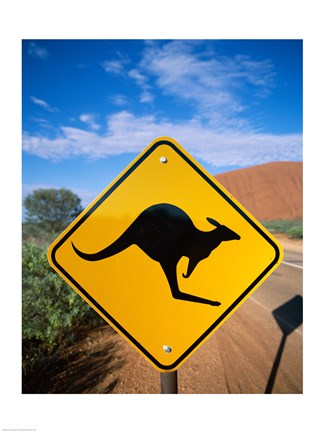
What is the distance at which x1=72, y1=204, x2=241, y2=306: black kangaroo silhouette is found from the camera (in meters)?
0.92

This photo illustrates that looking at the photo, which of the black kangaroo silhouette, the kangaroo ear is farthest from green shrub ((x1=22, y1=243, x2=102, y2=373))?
the kangaroo ear

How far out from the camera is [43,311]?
2812 mm

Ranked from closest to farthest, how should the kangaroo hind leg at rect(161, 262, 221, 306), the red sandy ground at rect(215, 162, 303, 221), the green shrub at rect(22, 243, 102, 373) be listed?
the kangaroo hind leg at rect(161, 262, 221, 306)
the green shrub at rect(22, 243, 102, 373)
the red sandy ground at rect(215, 162, 303, 221)

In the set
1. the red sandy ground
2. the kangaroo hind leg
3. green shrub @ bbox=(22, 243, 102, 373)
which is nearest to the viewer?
the kangaroo hind leg

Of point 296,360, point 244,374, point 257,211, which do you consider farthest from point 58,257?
point 257,211

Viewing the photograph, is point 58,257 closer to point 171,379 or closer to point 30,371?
point 171,379

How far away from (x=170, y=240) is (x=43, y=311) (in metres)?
2.62

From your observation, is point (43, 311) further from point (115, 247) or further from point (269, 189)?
point (269, 189)

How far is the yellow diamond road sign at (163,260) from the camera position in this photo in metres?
0.93

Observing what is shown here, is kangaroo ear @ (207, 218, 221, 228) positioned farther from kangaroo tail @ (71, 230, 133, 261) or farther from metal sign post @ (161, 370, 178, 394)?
metal sign post @ (161, 370, 178, 394)

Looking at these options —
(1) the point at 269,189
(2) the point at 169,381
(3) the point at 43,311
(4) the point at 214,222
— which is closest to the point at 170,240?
(4) the point at 214,222

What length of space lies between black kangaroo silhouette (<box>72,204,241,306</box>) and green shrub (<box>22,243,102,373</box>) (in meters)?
2.37

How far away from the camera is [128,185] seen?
97 centimetres

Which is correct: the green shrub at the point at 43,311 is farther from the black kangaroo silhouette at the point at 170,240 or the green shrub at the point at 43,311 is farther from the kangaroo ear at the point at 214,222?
the kangaroo ear at the point at 214,222
